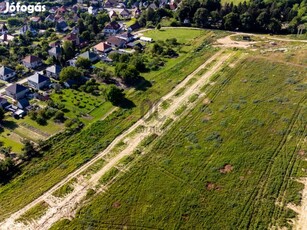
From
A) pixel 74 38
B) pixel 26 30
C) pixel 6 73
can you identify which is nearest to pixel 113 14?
pixel 74 38

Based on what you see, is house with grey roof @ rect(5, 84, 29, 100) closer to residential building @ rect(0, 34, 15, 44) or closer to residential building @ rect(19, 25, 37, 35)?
residential building @ rect(0, 34, 15, 44)

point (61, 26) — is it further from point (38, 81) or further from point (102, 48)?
point (38, 81)

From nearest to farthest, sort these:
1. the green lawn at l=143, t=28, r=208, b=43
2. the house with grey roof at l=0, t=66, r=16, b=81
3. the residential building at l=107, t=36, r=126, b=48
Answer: the house with grey roof at l=0, t=66, r=16, b=81
the residential building at l=107, t=36, r=126, b=48
the green lawn at l=143, t=28, r=208, b=43

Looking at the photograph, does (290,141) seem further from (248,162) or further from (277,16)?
(277,16)

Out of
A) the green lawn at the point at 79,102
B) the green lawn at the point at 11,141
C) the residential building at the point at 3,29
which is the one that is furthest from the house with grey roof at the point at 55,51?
the green lawn at the point at 11,141

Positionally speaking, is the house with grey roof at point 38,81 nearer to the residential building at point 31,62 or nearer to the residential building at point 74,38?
the residential building at point 31,62

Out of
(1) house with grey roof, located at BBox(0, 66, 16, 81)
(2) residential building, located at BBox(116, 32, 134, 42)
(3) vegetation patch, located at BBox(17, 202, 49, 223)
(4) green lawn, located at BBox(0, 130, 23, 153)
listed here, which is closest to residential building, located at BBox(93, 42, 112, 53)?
(2) residential building, located at BBox(116, 32, 134, 42)
